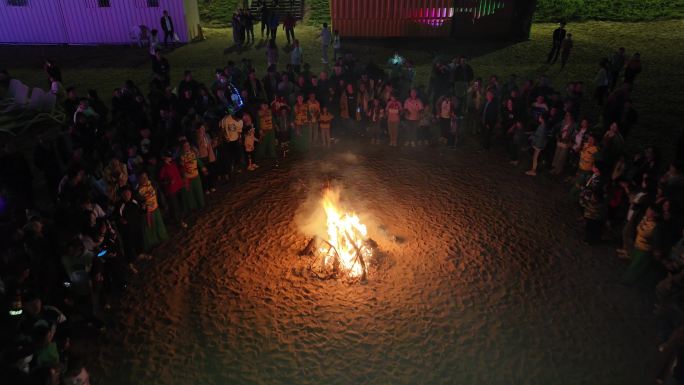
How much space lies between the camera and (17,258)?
759 cm

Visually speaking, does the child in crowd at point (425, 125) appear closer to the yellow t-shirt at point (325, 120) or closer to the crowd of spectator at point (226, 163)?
the crowd of spectator at point (226, 163)

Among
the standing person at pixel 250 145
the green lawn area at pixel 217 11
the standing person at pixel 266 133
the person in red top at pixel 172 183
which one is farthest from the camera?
the green lawn area at pixel 217 11

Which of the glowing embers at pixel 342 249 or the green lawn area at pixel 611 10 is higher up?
the green lawn area at pixel 611 10

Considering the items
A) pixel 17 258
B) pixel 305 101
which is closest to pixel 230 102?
pixel 305 101

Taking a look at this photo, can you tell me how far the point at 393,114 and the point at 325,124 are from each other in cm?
220

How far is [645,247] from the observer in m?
8.16

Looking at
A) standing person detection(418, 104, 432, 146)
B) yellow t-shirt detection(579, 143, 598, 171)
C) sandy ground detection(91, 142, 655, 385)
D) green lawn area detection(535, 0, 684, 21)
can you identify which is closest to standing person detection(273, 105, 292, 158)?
sandy ground detection(91, 142, 655, 385)

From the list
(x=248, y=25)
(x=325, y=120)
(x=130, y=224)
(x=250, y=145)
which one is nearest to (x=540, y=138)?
(x=325, y=120)

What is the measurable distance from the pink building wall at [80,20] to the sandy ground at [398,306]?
19189 millimetres

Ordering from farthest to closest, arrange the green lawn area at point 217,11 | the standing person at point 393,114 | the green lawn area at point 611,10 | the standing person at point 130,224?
the green lawn area at point 217,11 < the green lawn area at point 611,10 < the standing person at point 393,114 < the standing person at point 130,224

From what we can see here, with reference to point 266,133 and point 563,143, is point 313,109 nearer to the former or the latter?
point 266,133

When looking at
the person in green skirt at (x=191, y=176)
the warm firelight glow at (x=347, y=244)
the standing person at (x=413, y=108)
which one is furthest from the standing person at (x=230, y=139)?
the standing person at (x=413, y=108)

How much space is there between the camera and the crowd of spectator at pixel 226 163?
292 inches

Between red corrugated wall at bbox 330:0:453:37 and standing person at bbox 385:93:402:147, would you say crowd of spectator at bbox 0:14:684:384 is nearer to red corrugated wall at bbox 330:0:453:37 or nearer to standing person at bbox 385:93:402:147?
standing person at bbox 385:93:402:147
